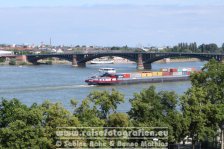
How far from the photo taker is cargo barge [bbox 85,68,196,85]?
3184 cm

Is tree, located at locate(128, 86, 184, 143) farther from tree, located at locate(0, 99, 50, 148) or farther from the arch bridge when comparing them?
the arch bridge

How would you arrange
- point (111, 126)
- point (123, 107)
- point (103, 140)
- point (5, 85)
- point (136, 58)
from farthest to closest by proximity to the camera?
1. point (136, 58)
2. point (5, 85)
3. point (123, 107)
4. point (111, 126)
5. point (103, 140)

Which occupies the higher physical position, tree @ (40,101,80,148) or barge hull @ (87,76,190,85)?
tree @ (40,101,80,148)

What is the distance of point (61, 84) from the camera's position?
2905 cm

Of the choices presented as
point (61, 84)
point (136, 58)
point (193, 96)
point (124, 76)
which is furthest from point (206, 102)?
point (136, 58)

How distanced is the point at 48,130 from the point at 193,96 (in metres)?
3.72

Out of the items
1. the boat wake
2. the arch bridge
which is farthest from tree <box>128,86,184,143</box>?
the arch bridge

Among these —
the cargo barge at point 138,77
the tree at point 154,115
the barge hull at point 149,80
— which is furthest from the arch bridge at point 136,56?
the tree at point 154,115

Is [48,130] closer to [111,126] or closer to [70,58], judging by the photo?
→ [111,126]

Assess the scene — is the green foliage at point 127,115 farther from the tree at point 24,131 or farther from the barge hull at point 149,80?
the barge hull at point 149,80

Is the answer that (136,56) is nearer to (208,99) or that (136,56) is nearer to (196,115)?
(208,99)

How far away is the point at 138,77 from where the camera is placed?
3403 centimetres

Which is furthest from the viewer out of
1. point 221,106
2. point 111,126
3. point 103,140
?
point 221,106

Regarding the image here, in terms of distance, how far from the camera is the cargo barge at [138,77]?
3184 cm
